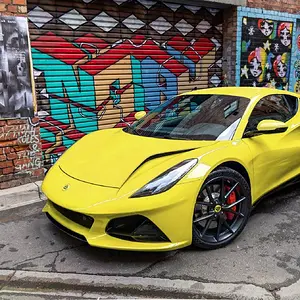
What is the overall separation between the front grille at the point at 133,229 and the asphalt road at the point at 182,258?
317 mm

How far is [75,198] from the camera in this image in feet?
9.00

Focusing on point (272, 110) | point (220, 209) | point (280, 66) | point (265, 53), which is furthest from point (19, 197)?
point (280, 66)

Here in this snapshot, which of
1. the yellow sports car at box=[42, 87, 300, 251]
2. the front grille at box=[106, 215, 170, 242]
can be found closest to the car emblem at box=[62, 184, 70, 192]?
the yellow sports car at box=[42, 87, 300, 251]

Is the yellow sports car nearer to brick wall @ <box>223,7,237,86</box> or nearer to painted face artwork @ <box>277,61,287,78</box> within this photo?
brick wall @ <box>223,7,237,86</box>

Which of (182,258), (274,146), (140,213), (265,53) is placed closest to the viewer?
(140,213)

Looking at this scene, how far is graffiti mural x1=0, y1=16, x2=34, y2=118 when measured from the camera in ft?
13.9

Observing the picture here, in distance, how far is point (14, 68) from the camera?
171 inches

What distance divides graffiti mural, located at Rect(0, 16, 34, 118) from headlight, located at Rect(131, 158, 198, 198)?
8.42ft

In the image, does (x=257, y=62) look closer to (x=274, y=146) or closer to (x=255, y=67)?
(x=255, y=67)

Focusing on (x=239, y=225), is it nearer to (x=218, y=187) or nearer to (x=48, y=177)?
(x=218, y=187)

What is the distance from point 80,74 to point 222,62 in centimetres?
373

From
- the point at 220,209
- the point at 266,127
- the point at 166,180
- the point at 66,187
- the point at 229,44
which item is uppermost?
the point at 229,44

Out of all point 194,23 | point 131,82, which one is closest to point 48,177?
Answer: point 131,82

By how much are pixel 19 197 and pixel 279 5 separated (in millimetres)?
7727
